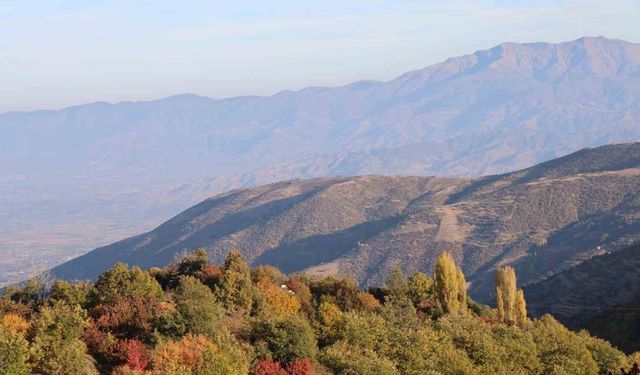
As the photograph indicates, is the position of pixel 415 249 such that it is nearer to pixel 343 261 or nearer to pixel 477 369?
pixel 343 261

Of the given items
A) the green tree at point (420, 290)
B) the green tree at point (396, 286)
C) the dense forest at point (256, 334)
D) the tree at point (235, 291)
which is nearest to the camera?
the dense forest at point (256, 334)

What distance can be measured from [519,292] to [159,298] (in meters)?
34.5

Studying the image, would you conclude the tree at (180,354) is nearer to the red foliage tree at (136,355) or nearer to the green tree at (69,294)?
the red foliage tree at (136,355)

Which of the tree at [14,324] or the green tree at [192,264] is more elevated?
the tree at [14,324]

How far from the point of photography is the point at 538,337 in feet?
179

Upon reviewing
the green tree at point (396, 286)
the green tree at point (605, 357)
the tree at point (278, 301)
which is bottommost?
the green tree at point (605, 357)

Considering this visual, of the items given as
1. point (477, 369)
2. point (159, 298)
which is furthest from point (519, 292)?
point (159, 298)

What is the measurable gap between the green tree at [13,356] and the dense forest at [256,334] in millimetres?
43

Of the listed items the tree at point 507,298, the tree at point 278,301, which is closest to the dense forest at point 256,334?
the tree at point 278,301

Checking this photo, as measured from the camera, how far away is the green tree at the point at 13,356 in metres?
31.7

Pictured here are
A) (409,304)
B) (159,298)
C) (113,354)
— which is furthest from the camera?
(409,304)

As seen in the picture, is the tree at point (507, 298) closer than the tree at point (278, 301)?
No

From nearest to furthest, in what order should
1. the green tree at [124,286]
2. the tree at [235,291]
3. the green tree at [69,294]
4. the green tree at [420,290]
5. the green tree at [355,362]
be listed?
the green tree at [355,362]
the green tree at [69,294]
the green tree at [124,286]
the tree at [235,291]
the green tree at [420,290]

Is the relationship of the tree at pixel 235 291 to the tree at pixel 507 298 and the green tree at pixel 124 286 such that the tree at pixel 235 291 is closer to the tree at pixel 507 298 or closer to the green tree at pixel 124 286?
the green tree at pixel 124 286
